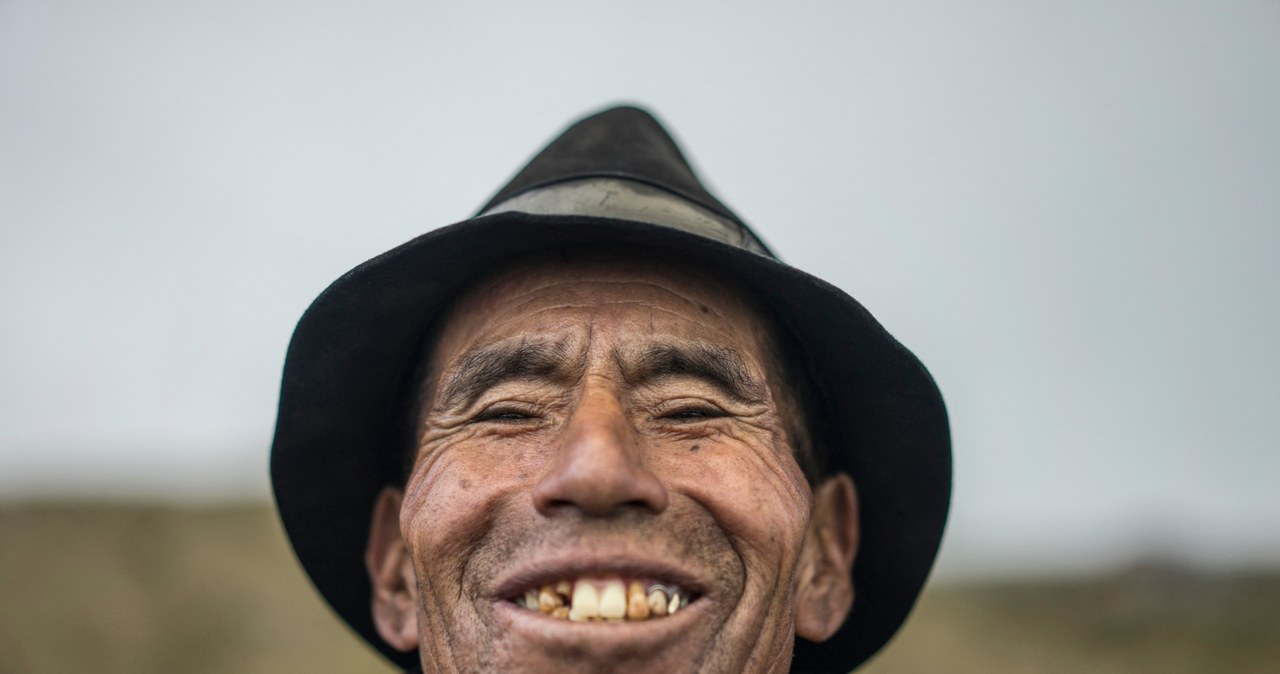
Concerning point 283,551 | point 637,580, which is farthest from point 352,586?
point 283,551

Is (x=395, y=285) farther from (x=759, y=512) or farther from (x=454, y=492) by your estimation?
(x=759, y=512)

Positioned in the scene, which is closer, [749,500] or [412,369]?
[749,500]

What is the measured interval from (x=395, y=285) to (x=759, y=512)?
1.25m

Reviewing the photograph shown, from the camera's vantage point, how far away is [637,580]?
7.23 ft

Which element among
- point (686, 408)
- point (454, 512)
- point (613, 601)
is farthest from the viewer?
point (686, 408)

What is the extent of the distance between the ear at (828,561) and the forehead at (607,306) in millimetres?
600

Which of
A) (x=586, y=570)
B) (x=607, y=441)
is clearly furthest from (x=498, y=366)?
(x=586, y=570)

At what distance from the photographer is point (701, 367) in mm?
2590

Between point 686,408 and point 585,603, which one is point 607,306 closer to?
point 686,408

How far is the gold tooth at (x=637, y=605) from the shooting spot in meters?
2.15

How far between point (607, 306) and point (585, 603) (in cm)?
83

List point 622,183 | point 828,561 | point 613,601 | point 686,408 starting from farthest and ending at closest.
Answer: point 828,561, point 622,183, point 686,408, point 613,601

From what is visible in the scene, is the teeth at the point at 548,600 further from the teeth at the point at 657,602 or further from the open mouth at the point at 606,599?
the teeth at the point at 657,602

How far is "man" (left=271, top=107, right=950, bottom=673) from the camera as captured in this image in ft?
7.22
